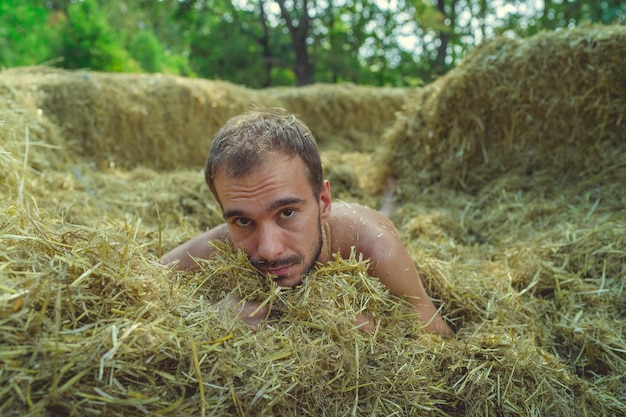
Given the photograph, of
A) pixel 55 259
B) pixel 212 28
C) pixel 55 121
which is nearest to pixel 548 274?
pixel 55 259

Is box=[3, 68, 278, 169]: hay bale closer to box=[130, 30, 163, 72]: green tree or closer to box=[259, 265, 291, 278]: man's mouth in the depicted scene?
box=[259, 265, 291, 278]: man's mouth

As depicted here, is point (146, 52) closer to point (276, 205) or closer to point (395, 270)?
point (276, 205)

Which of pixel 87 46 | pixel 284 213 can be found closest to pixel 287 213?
pixel 284 213

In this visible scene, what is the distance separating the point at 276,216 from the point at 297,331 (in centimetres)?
58

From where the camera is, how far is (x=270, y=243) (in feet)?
7.26

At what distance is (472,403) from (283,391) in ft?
2.96

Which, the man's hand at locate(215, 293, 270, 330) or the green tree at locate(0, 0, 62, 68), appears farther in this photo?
the green tree at locate(0, 0, 62, 68)

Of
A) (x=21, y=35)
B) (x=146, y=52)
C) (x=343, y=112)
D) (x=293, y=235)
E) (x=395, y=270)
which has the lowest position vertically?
(x=343, y=112)

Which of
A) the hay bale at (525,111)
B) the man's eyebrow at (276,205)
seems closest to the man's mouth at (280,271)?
the man's eyebrow at (276,205)

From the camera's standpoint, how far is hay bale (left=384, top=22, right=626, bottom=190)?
14.9ft

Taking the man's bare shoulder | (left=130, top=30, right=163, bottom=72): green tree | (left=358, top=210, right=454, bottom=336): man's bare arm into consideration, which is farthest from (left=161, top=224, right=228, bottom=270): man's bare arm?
(left=130, top=30, right=163, bottom=72): green tree

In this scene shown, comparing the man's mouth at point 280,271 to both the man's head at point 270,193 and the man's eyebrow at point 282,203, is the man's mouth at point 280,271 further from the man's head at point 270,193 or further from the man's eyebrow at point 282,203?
the man's eyebrow at point 282,203

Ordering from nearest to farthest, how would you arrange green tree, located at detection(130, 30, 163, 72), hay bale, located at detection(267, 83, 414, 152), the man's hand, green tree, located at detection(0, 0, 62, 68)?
the man's hand
hay bale, located at detection(267, 83, 414, 152)
green tree, located at detection(0, 0, 62, 68)
green tree, located at detection(130, 30, 163, 72)

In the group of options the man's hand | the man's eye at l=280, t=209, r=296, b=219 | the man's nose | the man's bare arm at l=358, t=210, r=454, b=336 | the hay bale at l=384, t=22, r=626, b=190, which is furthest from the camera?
the hay bale at l=384, t=22, r=626, b=190
